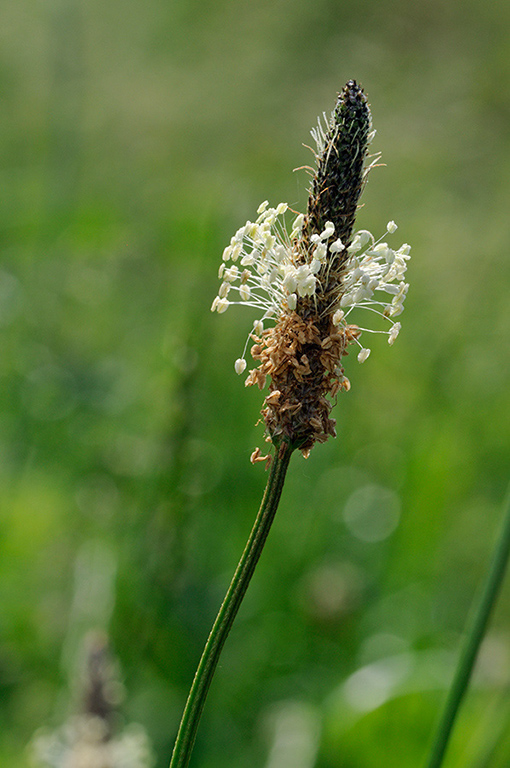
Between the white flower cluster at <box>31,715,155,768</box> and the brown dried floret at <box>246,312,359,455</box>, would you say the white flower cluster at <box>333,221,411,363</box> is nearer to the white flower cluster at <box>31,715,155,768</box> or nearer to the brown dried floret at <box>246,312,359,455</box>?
the brown dried floret at <box>246,312,359,455</box>

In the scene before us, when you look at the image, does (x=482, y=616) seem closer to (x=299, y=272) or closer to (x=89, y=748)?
(x=299, y=272)

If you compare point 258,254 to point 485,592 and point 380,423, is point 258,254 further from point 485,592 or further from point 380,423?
point 380,423

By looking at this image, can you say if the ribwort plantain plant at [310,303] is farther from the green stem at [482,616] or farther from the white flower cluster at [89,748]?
the white flower cluster at [89,748]

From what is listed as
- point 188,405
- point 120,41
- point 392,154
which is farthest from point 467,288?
point 120,41

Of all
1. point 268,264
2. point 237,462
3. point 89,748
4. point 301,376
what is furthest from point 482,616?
point 237,462

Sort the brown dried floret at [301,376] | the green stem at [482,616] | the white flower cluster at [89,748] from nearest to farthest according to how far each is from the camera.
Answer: the brown dried floret at [301,376]
the green stem at [482,616]
the white flower cluster at [89,748]

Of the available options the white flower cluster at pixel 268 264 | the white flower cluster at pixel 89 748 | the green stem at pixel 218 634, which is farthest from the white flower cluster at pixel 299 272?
the white flower cluster at pixel 89 748

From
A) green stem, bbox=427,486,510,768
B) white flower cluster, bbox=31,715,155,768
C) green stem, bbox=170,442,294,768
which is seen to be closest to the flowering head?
green stem, bbox=170,442,294,768
